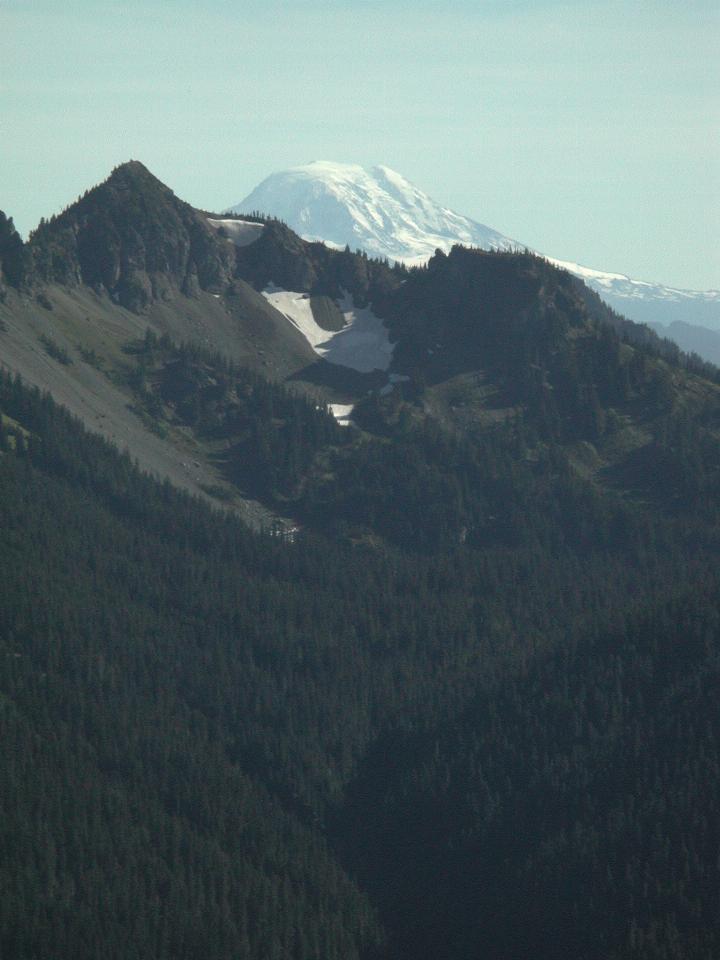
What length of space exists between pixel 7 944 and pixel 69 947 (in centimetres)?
641

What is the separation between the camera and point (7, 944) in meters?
198

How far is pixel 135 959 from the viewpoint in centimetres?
19988

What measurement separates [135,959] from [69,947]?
697cm

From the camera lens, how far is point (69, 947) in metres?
198

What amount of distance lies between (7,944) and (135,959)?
43.4ft
